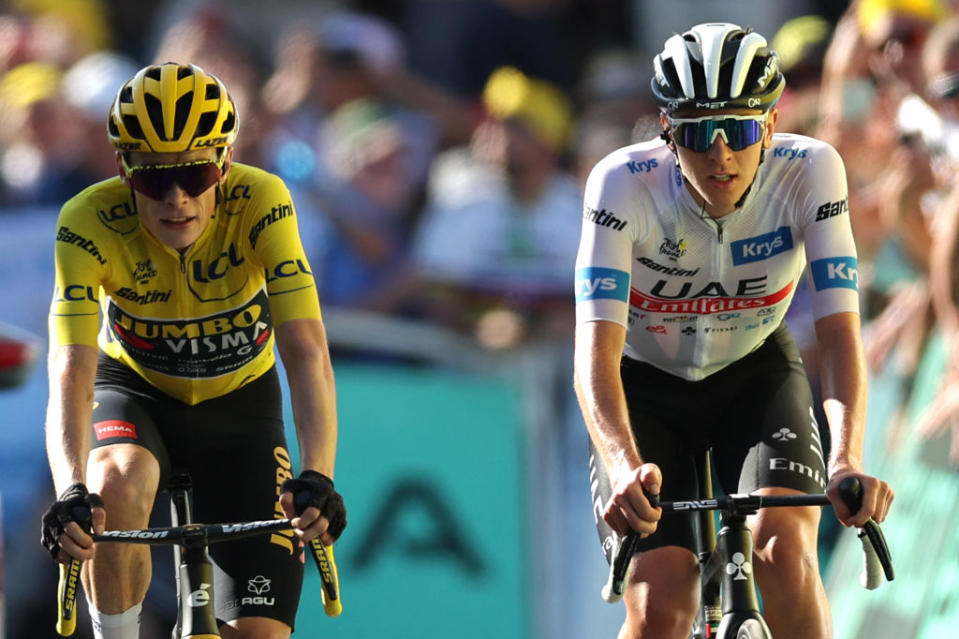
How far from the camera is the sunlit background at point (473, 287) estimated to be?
8594 millimetres

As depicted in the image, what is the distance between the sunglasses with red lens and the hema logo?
1.81m

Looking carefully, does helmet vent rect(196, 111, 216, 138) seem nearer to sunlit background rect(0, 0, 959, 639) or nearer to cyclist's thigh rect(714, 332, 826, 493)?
cyclist's thigh rect(714, 332, 826, 493)

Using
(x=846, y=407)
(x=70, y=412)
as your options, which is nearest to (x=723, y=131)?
(x=846, y=407)

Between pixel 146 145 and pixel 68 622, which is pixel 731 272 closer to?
pixel 146 145

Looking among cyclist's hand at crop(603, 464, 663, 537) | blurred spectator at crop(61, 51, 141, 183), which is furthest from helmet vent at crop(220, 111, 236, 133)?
blurred spectator at crop(61, 51, 141, 183)

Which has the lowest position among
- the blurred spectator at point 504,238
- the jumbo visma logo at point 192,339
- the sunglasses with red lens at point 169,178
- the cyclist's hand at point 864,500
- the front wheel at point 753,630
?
the front wheel at point 753,630

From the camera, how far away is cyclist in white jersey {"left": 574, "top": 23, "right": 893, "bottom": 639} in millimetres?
5461

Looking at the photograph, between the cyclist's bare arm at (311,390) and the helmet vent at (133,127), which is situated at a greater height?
the helmet vent at (133,127)

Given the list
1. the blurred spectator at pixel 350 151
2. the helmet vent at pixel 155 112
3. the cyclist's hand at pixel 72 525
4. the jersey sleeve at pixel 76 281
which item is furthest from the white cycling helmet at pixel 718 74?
the blurred spectator at pixel 350 151

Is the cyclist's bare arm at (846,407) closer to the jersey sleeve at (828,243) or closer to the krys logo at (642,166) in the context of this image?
the jersey sleeve at (828,243)

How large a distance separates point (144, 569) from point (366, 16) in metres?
7.33

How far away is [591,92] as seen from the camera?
11688mm

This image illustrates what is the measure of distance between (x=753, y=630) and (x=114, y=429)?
2293 millimetres

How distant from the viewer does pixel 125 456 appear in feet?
18.9
